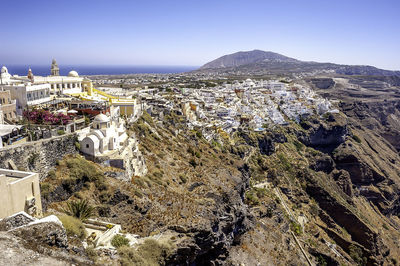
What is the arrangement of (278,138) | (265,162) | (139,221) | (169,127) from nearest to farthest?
(139,221) → (169,127) → (265,162) → (278,138)

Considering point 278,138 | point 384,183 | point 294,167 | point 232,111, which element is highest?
point 232,111

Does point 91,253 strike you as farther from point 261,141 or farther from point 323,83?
point 323,83

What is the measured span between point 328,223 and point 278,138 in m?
16.9

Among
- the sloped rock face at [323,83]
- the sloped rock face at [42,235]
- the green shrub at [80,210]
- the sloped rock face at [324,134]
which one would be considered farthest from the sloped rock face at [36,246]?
the sloped rock face at [323,83]

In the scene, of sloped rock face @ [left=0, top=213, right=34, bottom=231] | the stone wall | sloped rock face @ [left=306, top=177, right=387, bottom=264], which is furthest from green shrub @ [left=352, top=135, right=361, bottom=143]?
sloped rock face @ [left=0, top=213, right=34, bottom=231]

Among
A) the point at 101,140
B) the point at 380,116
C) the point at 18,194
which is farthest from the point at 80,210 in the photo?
the point at 380,116

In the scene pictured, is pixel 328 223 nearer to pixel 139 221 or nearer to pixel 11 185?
pixel 139 221

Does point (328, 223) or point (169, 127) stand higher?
point (169, 127)

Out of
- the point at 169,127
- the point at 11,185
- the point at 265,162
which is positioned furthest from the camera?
the point at 265,162

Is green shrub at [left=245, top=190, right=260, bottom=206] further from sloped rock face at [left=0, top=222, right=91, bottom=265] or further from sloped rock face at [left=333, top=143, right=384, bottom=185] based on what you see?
sloped rock face at [left=333, top=143, right=384, bottom=185]

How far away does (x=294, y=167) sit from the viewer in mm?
46688

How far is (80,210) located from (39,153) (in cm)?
389

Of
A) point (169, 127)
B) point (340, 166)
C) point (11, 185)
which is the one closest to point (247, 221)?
point (169, 127)

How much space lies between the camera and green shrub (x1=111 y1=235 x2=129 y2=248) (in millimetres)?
12145
